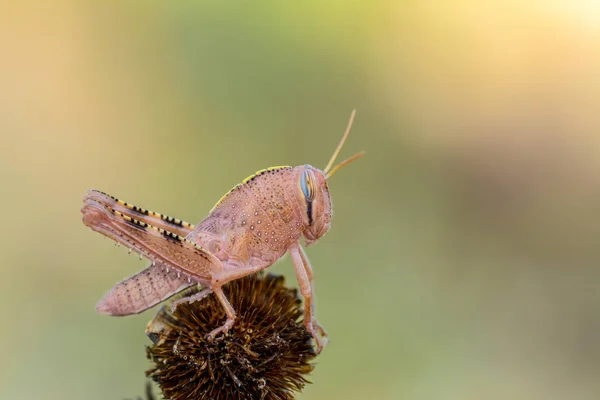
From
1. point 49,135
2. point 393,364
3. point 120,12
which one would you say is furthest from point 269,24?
point 393,364

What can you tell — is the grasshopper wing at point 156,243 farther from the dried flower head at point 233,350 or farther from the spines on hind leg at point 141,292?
the dried flower head at point 233,350

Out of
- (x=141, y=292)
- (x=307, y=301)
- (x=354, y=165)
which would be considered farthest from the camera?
(x=354, y=165)

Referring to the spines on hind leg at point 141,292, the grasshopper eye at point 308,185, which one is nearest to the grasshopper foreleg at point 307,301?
the grasshopper eye at point 308,185

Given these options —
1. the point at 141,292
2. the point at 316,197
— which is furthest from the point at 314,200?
the point at 141,292

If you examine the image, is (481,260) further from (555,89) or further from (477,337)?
(555,89)

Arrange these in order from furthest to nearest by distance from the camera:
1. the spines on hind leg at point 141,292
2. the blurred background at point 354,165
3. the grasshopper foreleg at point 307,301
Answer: the blurred background at point 354,165 → the grasshopper foreleg at point 307,301 → the spines on hind leg at point 141,292

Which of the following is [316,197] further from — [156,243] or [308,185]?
[156,243]
